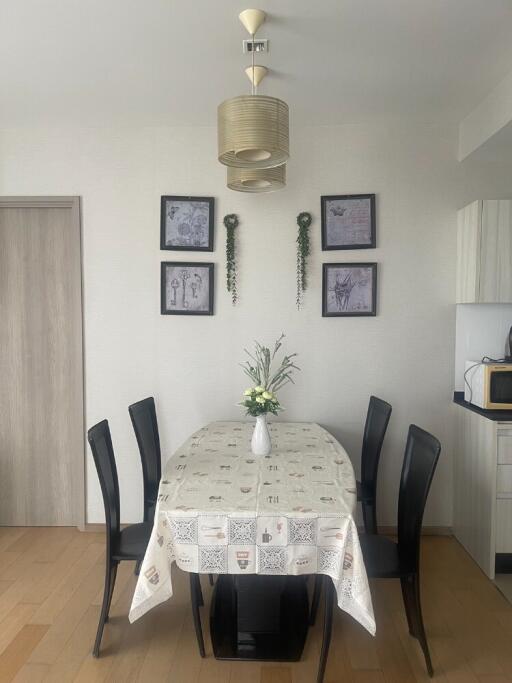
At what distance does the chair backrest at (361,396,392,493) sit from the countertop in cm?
54

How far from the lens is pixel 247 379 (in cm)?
355

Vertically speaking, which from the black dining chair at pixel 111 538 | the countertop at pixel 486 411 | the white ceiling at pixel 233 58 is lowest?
the black dining chair at pixel 111 538

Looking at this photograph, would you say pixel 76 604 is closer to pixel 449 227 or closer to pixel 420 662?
pixel 420 662

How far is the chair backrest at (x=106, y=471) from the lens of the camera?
87.8 inches

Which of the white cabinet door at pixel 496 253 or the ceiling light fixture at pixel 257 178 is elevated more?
the ceiling light fixture at pixel 257 178

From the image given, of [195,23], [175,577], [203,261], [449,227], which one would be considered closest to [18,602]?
[175,577]

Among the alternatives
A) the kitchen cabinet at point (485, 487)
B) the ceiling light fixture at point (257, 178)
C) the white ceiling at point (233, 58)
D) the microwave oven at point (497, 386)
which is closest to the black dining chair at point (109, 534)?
the ceiling light fixture at point (257, 178)

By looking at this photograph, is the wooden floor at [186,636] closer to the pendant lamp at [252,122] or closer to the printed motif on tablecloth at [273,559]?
the printed motif on tablecloth at [273,559]

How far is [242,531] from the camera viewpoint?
1948mm

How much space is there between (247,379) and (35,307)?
4.96ft

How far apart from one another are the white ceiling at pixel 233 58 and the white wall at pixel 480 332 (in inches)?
48.4

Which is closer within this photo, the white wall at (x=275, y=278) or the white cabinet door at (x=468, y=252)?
the white cabinet door at (x=468, y=252)

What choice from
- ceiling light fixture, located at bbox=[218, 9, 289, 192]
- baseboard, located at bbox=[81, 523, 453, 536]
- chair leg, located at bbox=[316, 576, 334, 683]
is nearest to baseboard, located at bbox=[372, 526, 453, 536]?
baseboard, located at bbox=[81, 523, 453, 536]

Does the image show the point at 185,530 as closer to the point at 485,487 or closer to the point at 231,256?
the point at 485,487
